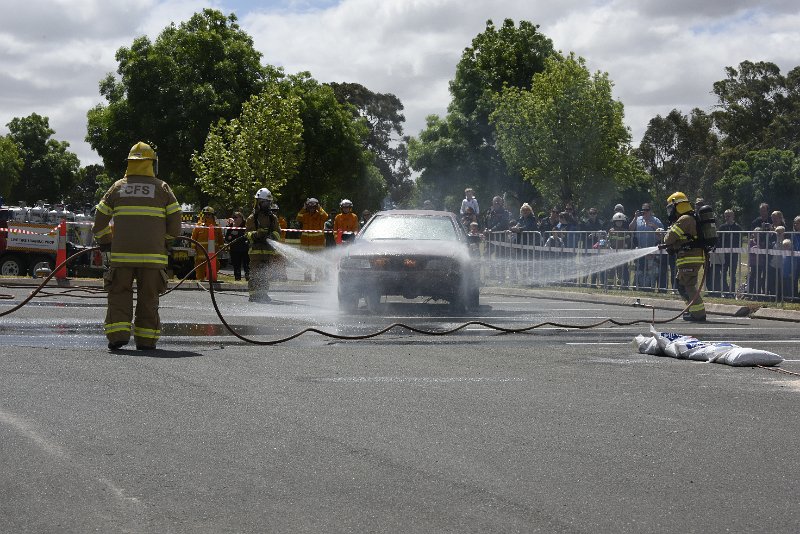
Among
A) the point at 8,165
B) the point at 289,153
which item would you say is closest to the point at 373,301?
the point at 289,153

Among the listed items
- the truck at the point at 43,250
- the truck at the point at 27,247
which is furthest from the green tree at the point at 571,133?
the truck at the point at 27,247

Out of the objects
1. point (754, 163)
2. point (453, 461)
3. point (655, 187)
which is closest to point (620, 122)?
point (754, 163)

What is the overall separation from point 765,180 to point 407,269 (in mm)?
75227

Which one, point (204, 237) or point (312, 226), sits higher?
point (312, 226)

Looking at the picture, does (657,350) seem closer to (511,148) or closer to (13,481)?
(13,481)

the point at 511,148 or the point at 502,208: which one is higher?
the point at 511,148

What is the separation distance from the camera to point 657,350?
1233 centimetres

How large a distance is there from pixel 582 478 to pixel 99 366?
546 cm

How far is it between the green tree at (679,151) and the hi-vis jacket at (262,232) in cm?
8150

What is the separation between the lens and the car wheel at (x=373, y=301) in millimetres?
17938

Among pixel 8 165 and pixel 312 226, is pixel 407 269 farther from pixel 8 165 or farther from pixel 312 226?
pixel 8 165

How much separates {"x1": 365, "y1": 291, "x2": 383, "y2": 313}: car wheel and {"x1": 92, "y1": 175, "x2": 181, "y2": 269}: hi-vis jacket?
19.3 feet

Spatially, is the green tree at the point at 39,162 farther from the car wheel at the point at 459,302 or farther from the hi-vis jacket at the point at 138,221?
the hi-vis jacket at the point at 138,221

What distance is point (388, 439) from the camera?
280 inches
